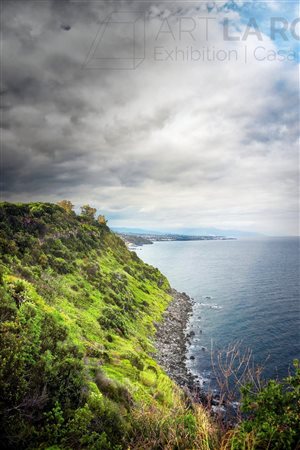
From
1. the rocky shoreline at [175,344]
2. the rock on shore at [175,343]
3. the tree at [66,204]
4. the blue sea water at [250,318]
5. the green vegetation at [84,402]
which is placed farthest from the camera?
the tree at [66,204]

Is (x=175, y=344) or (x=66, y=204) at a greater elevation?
(x=66, y=204)

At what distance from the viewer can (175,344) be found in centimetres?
5122

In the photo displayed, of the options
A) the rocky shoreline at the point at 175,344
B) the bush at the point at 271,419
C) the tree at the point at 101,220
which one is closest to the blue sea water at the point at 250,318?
the rocky shoreline at the point at 175,344

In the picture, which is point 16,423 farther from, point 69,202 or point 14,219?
point 69,202

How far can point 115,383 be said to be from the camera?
15570 mm

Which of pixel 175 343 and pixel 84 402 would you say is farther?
pixel 175 343

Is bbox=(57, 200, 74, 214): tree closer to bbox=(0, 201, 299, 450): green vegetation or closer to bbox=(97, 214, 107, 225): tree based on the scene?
bbox=(97, 214, 107, 225): tree

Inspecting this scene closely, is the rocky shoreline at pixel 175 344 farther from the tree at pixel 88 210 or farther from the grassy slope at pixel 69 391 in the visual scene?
the tree at pixel 88 210

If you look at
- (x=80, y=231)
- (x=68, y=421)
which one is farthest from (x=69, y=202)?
(x=68, y=421)

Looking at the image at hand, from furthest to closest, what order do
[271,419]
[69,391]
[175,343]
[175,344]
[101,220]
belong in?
[101,220] → [175,343] → [175,344] → [69,391] → [271,419]

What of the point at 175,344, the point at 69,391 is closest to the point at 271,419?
the point at 69,391

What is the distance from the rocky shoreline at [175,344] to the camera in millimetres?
38688

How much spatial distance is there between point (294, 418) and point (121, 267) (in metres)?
64.4

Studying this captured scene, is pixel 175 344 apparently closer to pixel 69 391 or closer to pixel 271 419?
pixel 69 391
